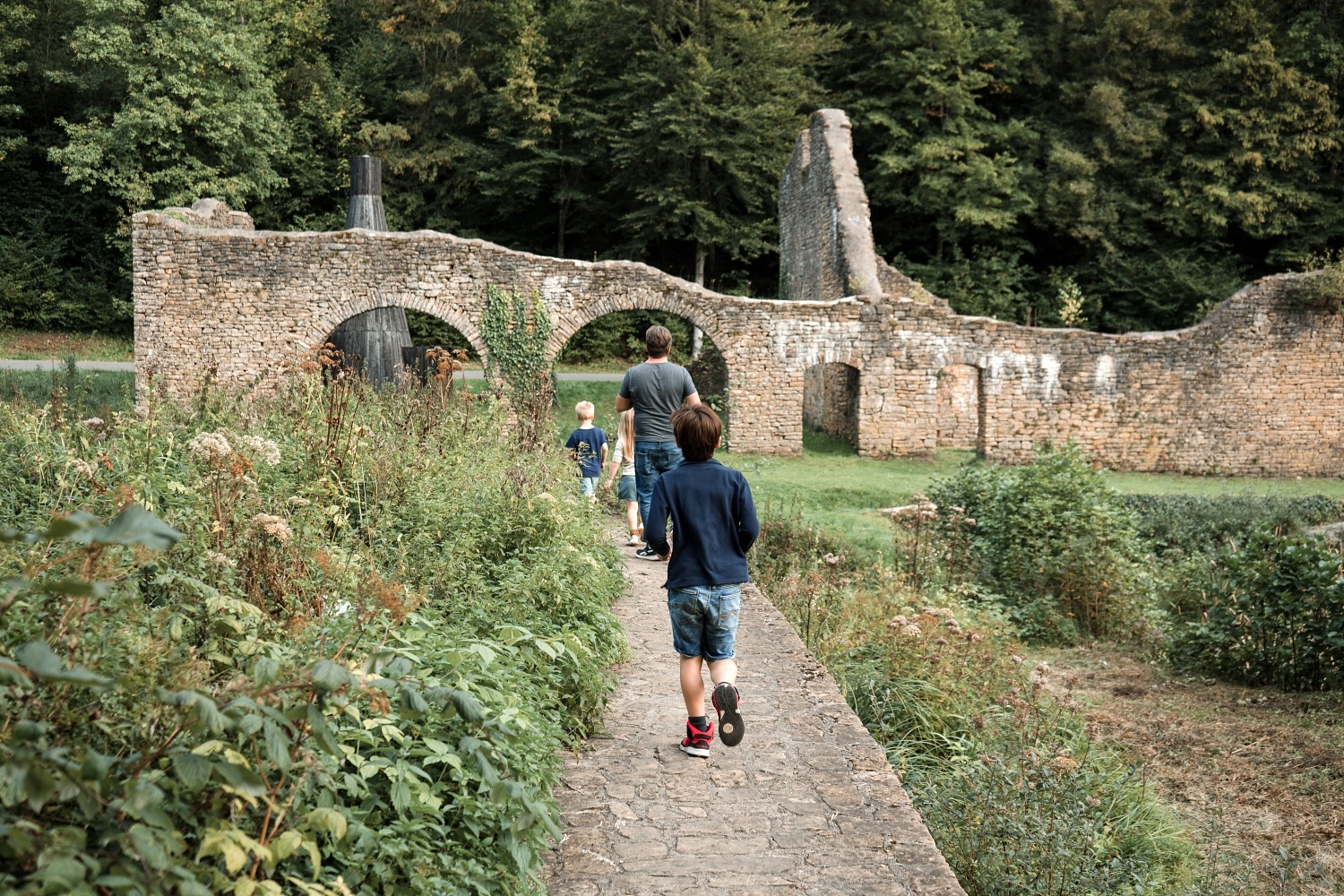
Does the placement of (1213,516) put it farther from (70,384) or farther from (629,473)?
(70,384)

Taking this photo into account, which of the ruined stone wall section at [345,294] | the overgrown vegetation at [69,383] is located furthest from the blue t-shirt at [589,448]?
the ruined stone wall section at [345,294]

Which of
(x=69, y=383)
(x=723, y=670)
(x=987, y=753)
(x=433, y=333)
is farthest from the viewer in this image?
(x=433, y=333)

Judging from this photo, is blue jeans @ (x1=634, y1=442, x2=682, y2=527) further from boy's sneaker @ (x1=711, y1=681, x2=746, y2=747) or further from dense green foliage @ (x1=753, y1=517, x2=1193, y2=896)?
boy's sneaker @ (x1=711, y1=681, x2=746, y2=747)

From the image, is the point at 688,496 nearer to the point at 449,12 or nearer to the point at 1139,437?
the point at 1139,437

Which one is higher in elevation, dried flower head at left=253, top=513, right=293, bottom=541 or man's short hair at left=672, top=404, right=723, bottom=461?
man's short hair at left=672, top=404, right=723, bottom=461

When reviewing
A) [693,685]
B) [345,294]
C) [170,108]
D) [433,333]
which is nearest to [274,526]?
[693,685]

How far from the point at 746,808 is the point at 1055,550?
6887 millimetres

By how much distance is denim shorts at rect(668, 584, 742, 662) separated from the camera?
4.72m

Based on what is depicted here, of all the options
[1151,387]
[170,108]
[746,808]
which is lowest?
[746,808]

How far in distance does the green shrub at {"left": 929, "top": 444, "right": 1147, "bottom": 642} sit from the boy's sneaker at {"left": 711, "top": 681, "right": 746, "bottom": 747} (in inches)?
206

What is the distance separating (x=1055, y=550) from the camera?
10.4 meters

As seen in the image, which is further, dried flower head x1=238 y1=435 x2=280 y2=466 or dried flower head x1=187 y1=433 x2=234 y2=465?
dried flower head x1=238 y1=435 x2=280 y2=466

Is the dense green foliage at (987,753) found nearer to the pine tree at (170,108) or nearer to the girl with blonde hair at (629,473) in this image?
the girl with blonde hair at (629,473)

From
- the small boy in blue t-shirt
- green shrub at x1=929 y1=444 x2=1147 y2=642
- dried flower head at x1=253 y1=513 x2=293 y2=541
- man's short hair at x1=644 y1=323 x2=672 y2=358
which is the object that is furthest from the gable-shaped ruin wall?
dried flower head at x1=253 y1=513 x2=293 y2=541
